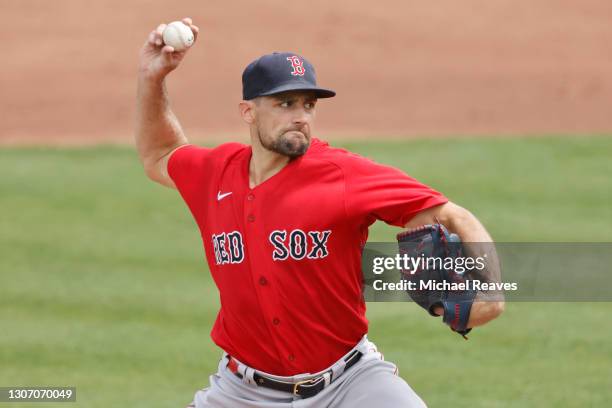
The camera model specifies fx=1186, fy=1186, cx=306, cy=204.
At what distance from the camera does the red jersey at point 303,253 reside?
16.3 feet

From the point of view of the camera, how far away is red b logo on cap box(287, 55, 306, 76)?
518 centimetres

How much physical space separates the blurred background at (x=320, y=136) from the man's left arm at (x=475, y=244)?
57 cm

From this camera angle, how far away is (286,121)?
203 inches

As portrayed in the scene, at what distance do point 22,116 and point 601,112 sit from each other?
932 centimetres

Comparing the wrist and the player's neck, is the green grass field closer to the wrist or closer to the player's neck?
the wrist

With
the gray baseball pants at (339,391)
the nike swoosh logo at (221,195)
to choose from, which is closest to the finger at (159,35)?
the nike swoosh logo at (221,195)

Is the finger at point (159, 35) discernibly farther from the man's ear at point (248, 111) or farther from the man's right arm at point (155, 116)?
the man's ear at point (248, 111)

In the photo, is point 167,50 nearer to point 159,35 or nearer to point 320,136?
point 159,35

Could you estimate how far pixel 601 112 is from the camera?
18.9m

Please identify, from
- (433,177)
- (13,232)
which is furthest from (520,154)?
(13,232)

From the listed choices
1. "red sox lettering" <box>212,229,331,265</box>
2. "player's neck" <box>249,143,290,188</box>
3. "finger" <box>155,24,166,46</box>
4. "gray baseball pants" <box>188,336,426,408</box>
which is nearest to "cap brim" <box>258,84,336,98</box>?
"player's neck" <box>249,143,290,188</box>

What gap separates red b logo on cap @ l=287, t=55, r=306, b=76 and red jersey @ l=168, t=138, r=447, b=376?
13.3 inches

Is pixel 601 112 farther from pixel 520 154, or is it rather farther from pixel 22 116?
pixel 22 116

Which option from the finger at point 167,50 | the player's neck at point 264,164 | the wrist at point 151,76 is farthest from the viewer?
the wrist at point 151,76
